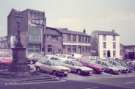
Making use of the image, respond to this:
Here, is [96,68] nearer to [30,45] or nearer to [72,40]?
[30,45]

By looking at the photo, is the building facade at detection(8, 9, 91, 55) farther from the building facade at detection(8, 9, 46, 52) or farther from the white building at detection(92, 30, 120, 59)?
the white building at detection(92, 30, 120, 59)

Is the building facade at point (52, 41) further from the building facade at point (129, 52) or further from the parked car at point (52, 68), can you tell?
the parked car at point (52, 68)

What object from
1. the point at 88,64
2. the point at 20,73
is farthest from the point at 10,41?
the point at 20,73

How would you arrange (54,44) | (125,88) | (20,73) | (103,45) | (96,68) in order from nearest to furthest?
(125,88), (20,73), (96,68), (54,44), (103,45)

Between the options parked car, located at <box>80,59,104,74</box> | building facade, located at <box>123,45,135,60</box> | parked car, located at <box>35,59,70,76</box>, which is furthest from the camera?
building facade, located at <box>123,45,135,60</box>

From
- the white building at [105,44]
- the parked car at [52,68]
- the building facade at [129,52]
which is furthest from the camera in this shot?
the white building at [105,44]

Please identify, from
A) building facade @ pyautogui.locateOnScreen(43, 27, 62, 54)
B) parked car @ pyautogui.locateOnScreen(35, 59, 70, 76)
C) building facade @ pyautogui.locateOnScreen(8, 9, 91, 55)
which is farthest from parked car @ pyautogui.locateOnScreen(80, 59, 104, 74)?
building facade @ pyautogui.locateOnScreen(43, 27, 62, 54)

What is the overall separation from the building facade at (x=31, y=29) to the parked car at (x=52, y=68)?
80.4 feet

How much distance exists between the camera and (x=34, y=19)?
174 ft

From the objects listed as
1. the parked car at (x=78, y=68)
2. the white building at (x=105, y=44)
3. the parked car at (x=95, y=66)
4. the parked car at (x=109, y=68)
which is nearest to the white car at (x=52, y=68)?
the parked car at (x=78, y=68)

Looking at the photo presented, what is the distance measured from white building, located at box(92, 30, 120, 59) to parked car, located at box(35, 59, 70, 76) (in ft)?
128

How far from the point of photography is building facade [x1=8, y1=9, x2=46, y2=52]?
51.6 metres

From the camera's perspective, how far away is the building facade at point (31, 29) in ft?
169

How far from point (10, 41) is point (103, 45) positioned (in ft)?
82.4
